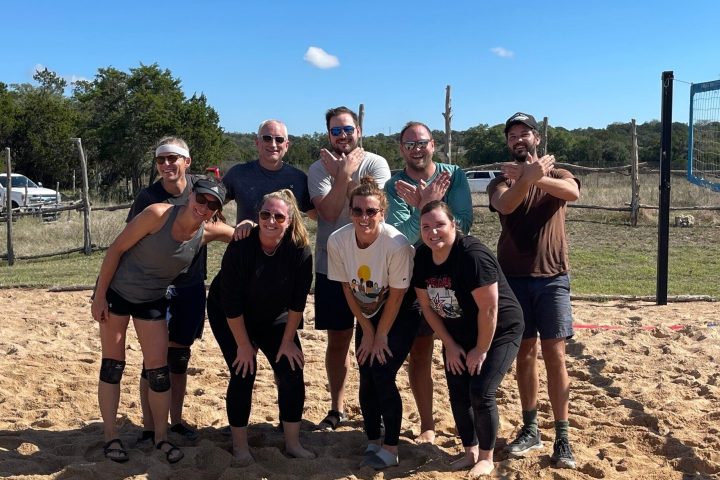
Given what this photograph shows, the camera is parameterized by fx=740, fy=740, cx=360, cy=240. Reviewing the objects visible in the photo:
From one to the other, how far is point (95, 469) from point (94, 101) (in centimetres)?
3465

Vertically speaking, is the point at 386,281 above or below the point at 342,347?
above

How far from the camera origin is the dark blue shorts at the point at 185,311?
13.2 feet

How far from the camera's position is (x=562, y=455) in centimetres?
381

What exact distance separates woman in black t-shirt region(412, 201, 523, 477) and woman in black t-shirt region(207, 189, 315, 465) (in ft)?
2.14

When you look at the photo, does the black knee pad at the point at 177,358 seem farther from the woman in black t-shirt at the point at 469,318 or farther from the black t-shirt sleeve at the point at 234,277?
the woman in black t-shirt at the point at 469,318

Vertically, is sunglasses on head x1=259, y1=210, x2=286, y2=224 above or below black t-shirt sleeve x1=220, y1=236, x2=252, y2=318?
above

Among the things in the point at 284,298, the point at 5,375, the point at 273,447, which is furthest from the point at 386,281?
the point at 5,375

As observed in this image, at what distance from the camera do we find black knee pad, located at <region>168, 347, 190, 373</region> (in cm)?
→ 417

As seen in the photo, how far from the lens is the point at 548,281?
387 cm

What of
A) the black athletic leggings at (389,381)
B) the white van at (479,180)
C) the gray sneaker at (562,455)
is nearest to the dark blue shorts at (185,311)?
the black athletic leggings at (389,381)

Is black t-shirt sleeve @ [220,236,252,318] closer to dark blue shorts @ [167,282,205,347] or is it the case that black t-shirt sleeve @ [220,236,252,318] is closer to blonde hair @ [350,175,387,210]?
dark blue shorts @ [167,282,205,347]

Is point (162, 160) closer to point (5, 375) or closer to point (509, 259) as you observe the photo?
point (509, 259)

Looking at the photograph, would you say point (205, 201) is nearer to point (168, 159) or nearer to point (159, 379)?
point (168, 159)

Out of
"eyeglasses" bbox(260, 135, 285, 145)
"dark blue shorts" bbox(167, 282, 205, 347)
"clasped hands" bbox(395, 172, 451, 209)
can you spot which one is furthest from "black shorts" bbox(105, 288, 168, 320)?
"clasped hands" bbox(395, 172, 451, 209)
